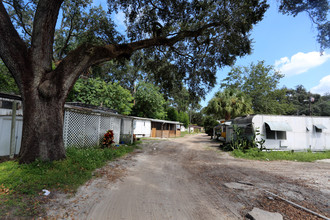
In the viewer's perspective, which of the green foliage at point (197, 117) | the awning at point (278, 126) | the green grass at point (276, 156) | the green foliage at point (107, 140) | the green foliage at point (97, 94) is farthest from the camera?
the green foliage at point (197, 117)

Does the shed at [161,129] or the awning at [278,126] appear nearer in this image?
the awning at [278,126]

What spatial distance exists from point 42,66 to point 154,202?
17.2ft

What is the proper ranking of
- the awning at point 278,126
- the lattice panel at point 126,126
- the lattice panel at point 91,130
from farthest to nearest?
the lattice panel at point 126,126, the awning at point 278,126, the lattice panel at point 91,130

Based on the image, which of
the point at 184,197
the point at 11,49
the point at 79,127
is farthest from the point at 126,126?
the point at 184,197

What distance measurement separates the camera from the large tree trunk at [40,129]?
4.96 m

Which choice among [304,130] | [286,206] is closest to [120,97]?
[304,130]

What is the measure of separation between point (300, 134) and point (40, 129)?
Answer: 1528 centimetres

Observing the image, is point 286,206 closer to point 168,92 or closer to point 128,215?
point 128,215

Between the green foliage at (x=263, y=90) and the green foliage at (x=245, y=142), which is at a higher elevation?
the green foliage at (x=263, y=90)

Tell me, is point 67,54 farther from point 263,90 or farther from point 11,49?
point 263,90

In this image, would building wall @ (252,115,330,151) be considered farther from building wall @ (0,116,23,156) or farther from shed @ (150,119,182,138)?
shed @ (150,119,182,138)

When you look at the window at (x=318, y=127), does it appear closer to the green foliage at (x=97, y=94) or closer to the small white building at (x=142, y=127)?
the small white building at (x=142, y=127)

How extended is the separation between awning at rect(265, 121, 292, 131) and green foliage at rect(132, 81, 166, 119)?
57.3 ft

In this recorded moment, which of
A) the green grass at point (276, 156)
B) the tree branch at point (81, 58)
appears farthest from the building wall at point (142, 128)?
the tree branch at point (81, 58)
